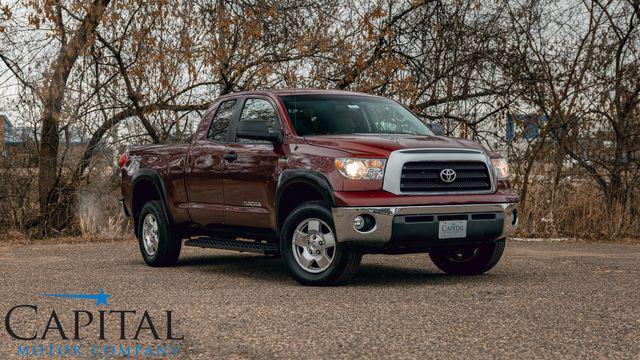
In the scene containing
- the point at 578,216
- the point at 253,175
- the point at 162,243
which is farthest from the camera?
the point at 578,216

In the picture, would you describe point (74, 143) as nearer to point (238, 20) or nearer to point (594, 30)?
point (238, 20)

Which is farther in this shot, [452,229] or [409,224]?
[452,229]

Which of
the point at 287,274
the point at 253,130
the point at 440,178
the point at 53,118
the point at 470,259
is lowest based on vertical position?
the point at 287,274

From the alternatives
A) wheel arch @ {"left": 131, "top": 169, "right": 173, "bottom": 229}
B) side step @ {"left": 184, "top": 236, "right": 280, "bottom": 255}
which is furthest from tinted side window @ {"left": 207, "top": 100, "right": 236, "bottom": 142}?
side step @ {"left": 184, "top": 236, "right": 280, "bottom": 255}

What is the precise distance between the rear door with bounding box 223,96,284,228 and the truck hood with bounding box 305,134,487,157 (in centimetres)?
56

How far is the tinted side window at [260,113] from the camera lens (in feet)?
33.1

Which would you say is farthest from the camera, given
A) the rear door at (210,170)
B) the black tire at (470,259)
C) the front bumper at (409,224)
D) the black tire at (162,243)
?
the black tire at (162,243)

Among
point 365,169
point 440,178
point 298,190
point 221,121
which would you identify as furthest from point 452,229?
point 221,121

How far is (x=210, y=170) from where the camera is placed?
10555 millimetres

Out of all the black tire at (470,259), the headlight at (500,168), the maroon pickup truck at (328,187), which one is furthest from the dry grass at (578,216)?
the headlight at (500,168)

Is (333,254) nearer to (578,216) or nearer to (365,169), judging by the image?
(365,169)

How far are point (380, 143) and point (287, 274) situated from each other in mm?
→ 2319

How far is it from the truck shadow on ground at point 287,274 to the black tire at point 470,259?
0.13 meters

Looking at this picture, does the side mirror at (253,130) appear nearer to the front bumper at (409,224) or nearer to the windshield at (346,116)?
the windshield at (346,116)
